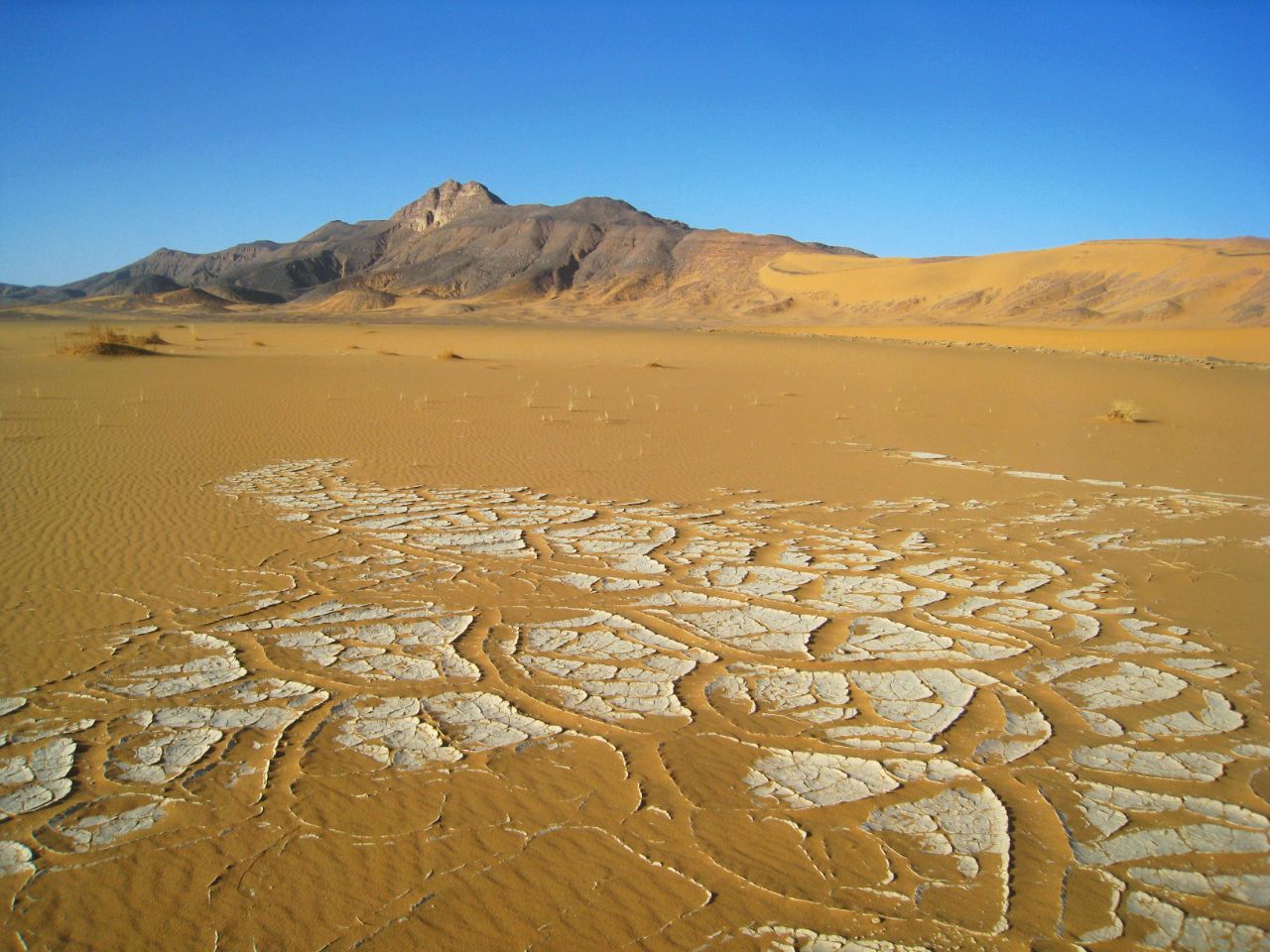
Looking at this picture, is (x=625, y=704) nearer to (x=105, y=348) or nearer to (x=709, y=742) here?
(x=709, y=742)

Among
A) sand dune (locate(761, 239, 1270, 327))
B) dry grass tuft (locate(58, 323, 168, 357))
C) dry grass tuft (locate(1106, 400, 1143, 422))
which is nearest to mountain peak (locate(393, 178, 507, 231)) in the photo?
sand dune (locate(761, 239, 1270, 327))

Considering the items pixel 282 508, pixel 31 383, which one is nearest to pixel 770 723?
pixel 282 508

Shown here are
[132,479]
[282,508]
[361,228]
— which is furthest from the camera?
[361,228]

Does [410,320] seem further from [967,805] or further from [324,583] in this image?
[967,805]

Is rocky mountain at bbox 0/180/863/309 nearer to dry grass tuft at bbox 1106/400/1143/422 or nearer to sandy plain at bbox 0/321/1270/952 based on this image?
dry grass tuft at bbox 1106/400/1143/422

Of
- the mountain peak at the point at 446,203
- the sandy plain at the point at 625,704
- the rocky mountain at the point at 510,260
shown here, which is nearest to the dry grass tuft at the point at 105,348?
the sandy plain at the point at 625,704

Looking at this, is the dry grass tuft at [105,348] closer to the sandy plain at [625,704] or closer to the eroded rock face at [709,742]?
the sandy plain at [625,704]
